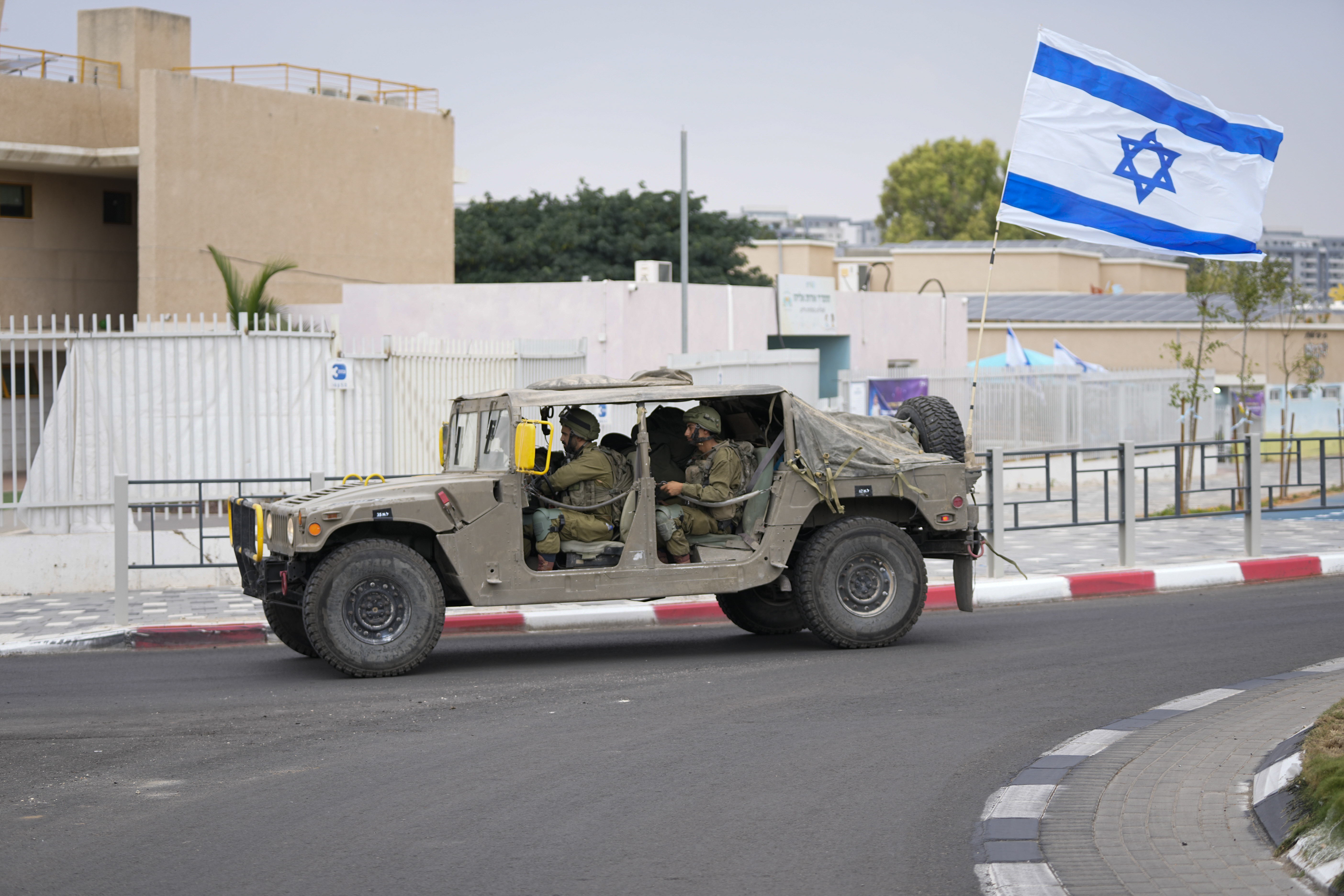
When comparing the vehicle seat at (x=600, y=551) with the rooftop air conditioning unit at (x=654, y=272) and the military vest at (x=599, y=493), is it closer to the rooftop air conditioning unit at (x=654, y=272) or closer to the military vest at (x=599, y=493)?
the military vest at (x=599, y=493)

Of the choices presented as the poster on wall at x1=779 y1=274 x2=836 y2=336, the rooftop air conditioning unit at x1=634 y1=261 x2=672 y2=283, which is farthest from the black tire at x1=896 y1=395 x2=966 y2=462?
the poster on wall at x1=779 y1=274 x2=836 y2=336

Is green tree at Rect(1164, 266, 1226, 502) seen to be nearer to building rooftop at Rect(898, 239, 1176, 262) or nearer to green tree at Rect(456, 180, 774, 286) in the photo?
green tree at Rect(456, 180, 774, 286)

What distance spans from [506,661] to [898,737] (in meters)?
3.72

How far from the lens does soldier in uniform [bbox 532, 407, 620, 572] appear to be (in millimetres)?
9820

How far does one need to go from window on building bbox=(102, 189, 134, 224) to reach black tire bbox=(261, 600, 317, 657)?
22819 mm

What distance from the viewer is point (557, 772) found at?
268 inches

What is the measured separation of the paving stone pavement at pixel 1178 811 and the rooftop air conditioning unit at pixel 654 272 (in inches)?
636

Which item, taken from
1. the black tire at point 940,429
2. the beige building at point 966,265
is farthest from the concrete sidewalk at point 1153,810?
the beige building at point 966,265

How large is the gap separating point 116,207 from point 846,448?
81.7 ft

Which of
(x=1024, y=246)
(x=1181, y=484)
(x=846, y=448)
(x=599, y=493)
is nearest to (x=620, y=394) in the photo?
(x=599, y=493)

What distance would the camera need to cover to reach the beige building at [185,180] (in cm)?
2789

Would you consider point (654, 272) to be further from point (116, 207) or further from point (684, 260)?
point (116, 207)

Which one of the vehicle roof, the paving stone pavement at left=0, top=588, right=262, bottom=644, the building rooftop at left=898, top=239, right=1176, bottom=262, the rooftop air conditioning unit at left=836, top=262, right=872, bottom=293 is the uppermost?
the building rooftop at left=898, top=239, right=1176, bottom=262

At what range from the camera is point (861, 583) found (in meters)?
10.4
